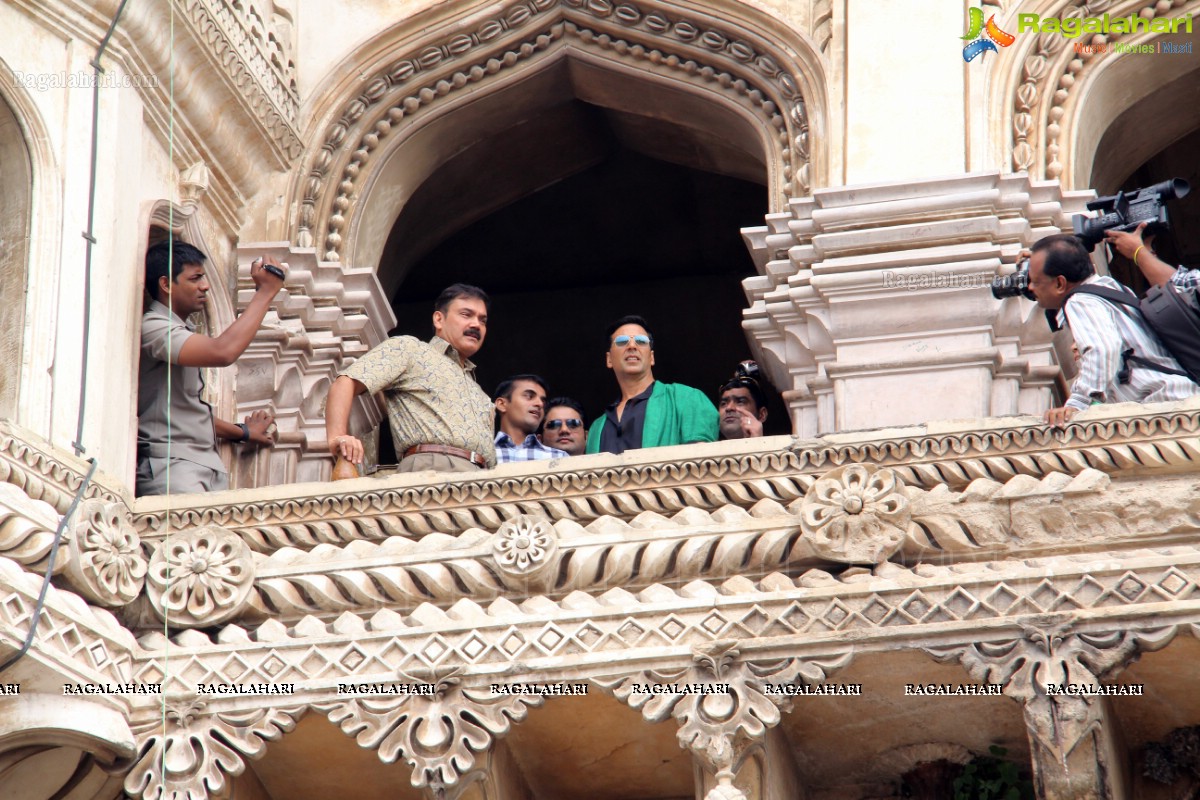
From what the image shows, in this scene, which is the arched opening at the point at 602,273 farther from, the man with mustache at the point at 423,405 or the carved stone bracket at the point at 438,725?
the carved stone bracket at the point at 438,725

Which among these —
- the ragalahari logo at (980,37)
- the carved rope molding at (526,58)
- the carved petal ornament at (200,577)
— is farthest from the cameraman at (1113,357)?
the carved petal ornament at (200,577)

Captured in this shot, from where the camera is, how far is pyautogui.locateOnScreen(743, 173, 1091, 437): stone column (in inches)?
374

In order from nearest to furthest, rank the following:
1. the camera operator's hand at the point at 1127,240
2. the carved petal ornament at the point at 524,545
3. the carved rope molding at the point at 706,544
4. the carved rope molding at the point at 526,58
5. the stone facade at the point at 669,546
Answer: the stone facade at the point at 669,546 → the carved rope molding at the point at 706,544 → the carved petal ornament at the point at 524,545 → the camera operator's hand at the point at 1127,240 → the carved rope molding at the point at 526,58

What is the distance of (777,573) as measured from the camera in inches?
323

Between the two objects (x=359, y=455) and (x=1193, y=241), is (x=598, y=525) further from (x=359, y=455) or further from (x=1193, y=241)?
(x=1193, y=241)

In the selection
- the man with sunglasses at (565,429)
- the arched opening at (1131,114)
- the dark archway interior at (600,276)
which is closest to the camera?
the arched opening at (1131,114)

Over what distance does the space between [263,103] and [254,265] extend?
1.00 metres

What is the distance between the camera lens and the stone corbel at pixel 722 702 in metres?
7.82

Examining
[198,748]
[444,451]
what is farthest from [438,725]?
[444,451]

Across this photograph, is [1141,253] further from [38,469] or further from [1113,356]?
[38,469]

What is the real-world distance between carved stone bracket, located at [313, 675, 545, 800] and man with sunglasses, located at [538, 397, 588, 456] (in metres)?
2.73

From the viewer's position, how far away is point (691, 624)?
26.4 feet

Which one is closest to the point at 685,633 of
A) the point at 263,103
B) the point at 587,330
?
the point at 263,103

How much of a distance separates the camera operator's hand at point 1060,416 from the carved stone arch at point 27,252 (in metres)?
3.54
